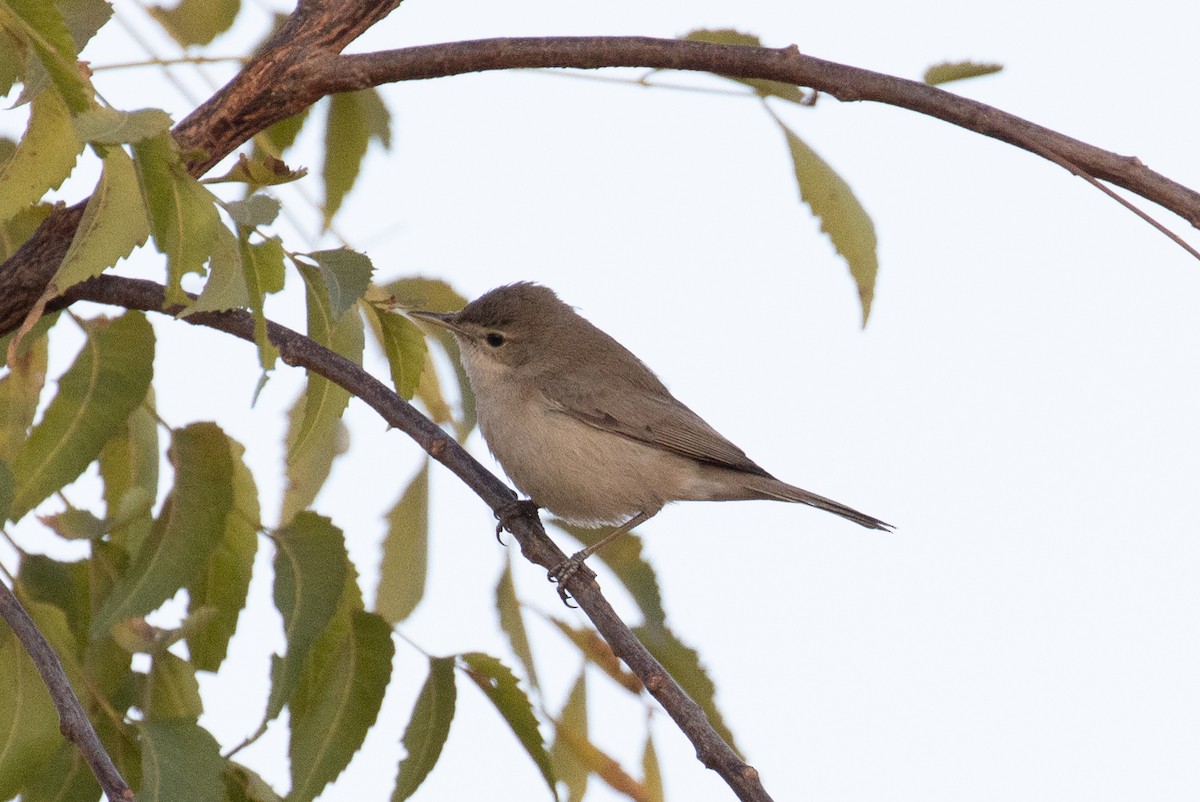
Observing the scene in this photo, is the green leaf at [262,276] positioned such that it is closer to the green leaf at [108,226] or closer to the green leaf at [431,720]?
the green leaf at [108,226]

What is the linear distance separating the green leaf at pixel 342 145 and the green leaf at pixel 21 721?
45.5 inches

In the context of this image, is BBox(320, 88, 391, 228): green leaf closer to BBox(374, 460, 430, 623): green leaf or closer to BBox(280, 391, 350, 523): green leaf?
BBox(280, 391, 350, 523): green leaf

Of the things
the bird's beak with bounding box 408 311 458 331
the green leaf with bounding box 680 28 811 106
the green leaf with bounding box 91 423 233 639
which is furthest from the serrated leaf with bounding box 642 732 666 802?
the green leaf with bounding box 680 28 811 106

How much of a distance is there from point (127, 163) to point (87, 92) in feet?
0.47

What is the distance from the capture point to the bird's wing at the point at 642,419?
14.0ft

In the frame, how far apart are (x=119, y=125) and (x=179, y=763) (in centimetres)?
100

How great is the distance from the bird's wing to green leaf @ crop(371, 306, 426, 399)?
1.81 m

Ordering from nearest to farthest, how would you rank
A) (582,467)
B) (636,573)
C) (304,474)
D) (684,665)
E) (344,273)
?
(344,273) → (684,665) → (636,573) → (304,474) → (582,467)

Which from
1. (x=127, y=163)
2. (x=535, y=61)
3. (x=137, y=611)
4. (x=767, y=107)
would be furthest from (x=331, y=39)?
(x=137, y=611)

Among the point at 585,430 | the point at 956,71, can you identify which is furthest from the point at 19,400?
the point at 585,430

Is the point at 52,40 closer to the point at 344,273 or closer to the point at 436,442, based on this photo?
the point at 344,273

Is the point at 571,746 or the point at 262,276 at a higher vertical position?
the point at 262,276

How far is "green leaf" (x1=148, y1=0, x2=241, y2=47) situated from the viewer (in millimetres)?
3031

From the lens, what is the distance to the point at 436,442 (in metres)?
2.47
